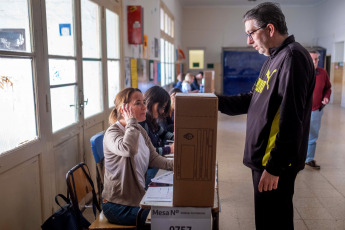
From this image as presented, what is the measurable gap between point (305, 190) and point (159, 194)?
2525 mm

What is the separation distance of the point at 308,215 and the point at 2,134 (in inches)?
103

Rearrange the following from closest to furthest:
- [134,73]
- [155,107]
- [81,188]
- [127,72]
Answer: [81,188]
[155,107]
[127,72]
[134,73]

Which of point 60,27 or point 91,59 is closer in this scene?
point 60,27

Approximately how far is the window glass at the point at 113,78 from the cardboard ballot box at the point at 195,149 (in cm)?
265

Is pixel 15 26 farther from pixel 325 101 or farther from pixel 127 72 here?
pixel 325 101

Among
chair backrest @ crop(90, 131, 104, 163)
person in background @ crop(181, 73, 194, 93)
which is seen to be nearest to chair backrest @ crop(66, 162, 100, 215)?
chair backrest @ crop(90, 131, 104, 163)

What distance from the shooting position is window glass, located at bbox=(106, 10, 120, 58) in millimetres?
3915

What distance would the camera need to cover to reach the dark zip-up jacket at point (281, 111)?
1514 millimetres

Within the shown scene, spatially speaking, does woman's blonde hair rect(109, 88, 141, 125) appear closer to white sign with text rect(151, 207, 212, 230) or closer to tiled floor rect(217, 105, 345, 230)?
white sign with text rect(151, 207, 212, 230)

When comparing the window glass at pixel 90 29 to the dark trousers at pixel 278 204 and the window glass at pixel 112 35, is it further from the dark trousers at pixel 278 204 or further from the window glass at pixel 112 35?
the dark trousers at pixel 278 204

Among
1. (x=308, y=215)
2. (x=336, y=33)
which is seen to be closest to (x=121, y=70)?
(x=308, y=215)

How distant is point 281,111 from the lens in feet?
5.02

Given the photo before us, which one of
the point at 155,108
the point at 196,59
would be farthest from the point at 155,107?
the point at 196,59

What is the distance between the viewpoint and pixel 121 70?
4195 millimetres
